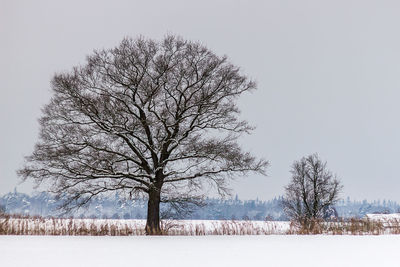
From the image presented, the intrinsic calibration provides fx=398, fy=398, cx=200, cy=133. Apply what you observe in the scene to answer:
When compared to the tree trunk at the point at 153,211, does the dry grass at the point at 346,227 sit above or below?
below

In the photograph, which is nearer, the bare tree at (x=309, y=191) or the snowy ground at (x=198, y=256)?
the snowy ground at (x=198, y=256)

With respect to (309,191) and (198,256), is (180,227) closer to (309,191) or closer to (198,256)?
(198,256)

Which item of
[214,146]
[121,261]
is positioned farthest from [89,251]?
[214,146]

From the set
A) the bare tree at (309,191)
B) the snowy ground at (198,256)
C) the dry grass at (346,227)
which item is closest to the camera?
the snowy ground at (198,256)

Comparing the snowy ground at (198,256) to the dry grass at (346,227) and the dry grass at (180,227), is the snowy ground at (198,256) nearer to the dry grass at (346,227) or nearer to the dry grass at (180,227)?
the dry grass at (180,227)

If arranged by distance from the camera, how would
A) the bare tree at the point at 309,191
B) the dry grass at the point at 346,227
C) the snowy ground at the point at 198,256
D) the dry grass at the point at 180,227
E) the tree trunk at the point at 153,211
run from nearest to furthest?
the snowy ground at the point at 198,256
the dry grass at the point at 180,227
the dry grass at the point at 346,227
the tree trunk at the point at 153,211
the bare tree at the point at 309,191

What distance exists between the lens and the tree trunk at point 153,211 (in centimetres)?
1997

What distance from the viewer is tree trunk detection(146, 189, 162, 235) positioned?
20.0 meters

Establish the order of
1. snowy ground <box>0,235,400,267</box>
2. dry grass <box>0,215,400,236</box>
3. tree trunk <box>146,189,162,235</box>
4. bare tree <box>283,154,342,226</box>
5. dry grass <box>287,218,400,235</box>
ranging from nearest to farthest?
snowy ground <box>0,235,400,267</box> → dry grass <box>0,215,400,236</box> → dry grass <box>287,218,400,235</box> → tree trunk <box>146,189,162,235</box> → bare tree <box>283,154,342,226</box>

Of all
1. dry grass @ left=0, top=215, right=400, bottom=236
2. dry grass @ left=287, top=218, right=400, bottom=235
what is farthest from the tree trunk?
dry grass @ left=287, top=218, right=400, bottom=235

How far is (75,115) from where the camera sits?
1997 cm

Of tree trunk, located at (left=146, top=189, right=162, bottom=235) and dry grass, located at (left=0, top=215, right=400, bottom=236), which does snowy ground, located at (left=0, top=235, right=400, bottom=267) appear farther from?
tree trunk, located at (left=146, top=189, right=162, bottom=235)

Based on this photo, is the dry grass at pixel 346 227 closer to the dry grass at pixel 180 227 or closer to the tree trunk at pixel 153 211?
the dry grass at pixel 180 227

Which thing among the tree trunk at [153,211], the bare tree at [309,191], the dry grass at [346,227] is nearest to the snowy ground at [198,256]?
the dry grass at [346,227]
